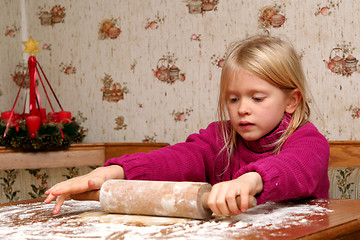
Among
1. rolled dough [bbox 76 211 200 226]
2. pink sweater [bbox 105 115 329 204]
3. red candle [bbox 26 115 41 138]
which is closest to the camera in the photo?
rolled dough [bbox 76 211 200 226]

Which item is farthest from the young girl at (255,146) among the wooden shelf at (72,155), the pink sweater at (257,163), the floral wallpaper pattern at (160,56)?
the wooden shelf at (72,155)

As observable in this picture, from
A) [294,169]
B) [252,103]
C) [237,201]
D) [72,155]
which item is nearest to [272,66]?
[252,103]

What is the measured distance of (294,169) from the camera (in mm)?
876

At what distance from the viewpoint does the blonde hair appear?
1.10 m

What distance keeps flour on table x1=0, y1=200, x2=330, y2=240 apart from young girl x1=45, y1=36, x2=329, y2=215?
0.13 feet

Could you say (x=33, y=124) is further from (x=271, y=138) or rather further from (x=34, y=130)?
(x=271, y=138)

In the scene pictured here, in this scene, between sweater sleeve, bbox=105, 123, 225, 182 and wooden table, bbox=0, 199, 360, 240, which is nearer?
wooden table, bbox=0, 199, 360, 240

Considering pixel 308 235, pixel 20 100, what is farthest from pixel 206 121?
pixel 308 235

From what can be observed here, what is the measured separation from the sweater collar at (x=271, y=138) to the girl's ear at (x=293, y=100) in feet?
0.05

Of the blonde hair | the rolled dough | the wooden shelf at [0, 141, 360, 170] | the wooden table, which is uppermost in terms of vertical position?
the blonde hair

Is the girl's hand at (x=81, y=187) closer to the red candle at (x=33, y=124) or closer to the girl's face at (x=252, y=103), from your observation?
the girl's face at (x=252, y=103)

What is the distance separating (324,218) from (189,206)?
0.22m

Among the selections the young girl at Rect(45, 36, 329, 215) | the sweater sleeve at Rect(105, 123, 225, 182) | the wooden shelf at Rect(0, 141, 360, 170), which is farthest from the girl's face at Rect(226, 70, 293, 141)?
the wooden shelf at Rect(0, 141, 360, 170)

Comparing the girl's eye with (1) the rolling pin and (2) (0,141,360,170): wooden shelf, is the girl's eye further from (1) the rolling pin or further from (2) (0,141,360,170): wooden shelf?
(2) (0,141,360,170): wooden shelf
